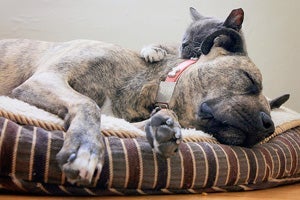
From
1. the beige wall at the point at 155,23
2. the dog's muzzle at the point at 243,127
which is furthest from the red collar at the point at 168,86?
the beige wall at the point at 155,23

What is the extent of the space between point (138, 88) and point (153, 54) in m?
0.22

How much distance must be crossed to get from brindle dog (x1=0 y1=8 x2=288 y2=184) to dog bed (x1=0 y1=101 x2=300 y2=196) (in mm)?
67

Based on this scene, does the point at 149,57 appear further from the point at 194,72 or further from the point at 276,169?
the point at 276,169

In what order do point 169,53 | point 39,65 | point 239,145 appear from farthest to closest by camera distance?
point 169,53 < point 39,65 < point 239,145

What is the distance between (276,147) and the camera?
1.65 meters

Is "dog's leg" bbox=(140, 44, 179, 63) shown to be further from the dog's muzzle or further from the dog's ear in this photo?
the dog's ear

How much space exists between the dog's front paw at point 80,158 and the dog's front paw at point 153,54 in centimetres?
84

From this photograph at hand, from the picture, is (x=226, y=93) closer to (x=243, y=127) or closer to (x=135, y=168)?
(x=243, y=127)

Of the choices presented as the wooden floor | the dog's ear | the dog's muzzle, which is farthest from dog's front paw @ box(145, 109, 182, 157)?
the dog's ear

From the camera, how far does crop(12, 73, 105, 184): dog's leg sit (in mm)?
1065

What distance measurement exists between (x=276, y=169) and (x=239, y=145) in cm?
17

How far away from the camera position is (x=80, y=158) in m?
1.07

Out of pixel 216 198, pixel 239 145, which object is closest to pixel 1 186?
pixel 216 198

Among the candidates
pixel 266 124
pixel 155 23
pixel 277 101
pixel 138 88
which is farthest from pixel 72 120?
pixel 155 23
